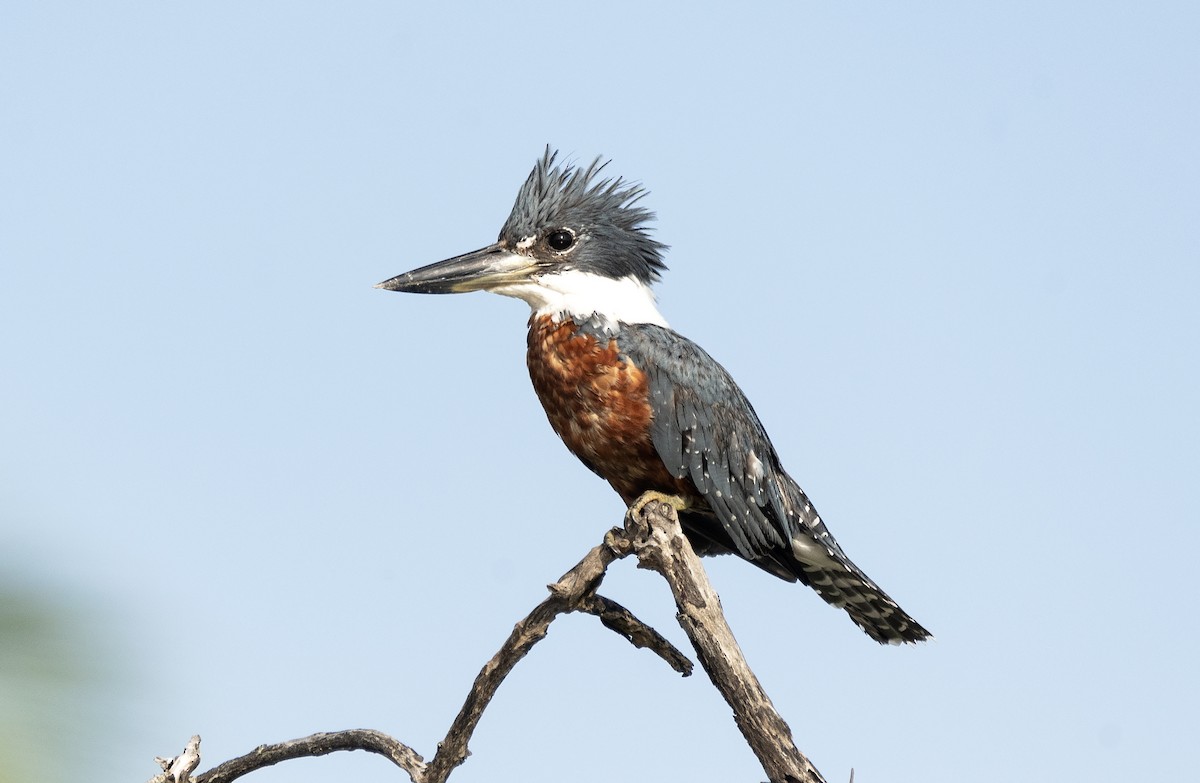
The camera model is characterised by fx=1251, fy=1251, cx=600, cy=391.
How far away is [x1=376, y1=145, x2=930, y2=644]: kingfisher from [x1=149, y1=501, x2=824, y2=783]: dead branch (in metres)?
0.28

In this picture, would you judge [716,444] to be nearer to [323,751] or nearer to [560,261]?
[560,261]

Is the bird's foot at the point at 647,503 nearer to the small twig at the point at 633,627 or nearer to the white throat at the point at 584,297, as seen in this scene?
the small twig at the point at 633,627

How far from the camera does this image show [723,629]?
12.2 feet

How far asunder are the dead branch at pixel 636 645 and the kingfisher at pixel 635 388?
0.28m

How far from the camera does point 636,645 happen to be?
4.10 m

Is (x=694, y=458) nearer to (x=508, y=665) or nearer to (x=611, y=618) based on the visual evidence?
(x=611, y=618)

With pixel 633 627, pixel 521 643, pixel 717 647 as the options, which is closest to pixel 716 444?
pixel 633 627

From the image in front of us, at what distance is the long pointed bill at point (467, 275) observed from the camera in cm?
465

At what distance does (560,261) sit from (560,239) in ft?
0.30

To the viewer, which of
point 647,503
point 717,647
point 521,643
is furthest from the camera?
point 647,503

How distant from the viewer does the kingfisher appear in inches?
170

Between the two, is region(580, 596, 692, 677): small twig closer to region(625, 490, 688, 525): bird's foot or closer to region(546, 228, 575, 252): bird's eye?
region(625, 490, 688, 525): bird's foot

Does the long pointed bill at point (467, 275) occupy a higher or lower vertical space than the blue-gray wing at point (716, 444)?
higher

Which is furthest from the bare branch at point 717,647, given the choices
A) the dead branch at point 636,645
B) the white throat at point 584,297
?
the white throat at point 584,297
